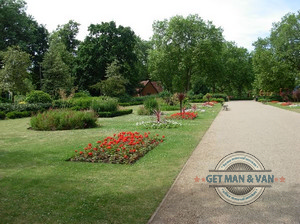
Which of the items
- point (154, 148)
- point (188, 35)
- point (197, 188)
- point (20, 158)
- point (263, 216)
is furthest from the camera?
point (188, 35)

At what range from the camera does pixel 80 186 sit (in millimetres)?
4926

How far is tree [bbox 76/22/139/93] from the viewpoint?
42.8 meters

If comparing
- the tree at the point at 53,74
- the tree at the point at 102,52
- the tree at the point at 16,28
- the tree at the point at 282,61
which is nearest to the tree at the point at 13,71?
the tree at the point at 53,74

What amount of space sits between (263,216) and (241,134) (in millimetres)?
7111

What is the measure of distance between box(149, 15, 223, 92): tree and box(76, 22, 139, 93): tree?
29.4 ft

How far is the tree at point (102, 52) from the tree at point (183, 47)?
8.95 metres

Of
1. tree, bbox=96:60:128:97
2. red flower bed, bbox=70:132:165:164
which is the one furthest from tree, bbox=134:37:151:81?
red flower bed, bbox=70:132:165:164

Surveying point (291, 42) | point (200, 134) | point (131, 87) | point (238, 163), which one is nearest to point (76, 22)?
point (131, 87)

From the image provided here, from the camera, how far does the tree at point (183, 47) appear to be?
50.2m

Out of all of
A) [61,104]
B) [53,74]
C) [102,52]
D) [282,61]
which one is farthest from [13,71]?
[282,61]

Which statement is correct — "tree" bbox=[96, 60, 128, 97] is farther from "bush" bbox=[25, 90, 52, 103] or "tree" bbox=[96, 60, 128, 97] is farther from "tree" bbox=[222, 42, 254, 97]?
"tree" bbox=[222, 42, 254, 97]

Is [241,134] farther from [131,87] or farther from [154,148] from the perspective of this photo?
[131,87]

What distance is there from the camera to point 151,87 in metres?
65.7

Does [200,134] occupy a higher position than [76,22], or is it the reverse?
[76,22]
